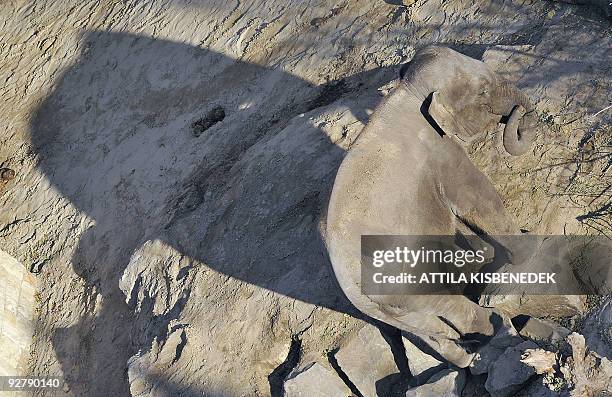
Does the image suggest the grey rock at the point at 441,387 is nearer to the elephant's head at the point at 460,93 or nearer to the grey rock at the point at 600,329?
the grey rock at the point at 600,329

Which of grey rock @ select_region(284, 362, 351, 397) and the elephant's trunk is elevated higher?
the elephant's trunk

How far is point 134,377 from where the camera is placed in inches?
250

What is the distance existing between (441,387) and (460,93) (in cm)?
233

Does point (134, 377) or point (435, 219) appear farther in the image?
point (134, 377)

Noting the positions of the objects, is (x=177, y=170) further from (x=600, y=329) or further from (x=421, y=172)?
(x=600, y=329)

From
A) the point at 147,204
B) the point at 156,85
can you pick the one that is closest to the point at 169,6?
the point at 156,85

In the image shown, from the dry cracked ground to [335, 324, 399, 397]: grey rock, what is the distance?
17 mm

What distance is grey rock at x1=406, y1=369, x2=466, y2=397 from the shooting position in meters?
5.35

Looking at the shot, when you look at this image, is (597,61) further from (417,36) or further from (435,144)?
(435,144)

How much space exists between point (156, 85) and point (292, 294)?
14.3 ft

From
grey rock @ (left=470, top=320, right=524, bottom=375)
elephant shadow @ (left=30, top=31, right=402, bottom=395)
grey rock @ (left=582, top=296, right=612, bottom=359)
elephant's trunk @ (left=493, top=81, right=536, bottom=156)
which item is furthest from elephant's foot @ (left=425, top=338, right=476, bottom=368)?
elephant's trunk @ (left=493, top=81, right=536, bottom=156)

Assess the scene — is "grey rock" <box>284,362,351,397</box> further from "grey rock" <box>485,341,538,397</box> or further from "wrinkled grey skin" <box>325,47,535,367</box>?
"grey rock" <box>485,341,538,397</box>

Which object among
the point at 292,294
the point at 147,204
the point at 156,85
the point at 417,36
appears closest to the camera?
the point at 292,294

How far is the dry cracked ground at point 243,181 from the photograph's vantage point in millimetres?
5883
